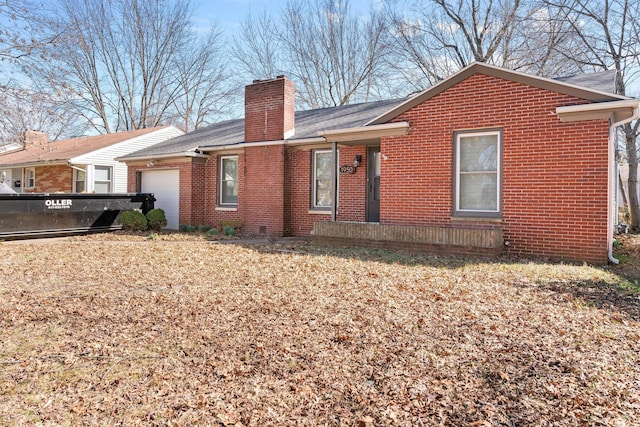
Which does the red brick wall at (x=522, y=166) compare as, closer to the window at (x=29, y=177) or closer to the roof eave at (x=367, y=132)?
the roof eave at (x=367, y=132)

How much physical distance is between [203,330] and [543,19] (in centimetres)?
1938

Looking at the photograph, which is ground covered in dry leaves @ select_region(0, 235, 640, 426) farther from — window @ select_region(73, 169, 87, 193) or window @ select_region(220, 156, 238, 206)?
window @ select_region(73, 169, 87, 193)

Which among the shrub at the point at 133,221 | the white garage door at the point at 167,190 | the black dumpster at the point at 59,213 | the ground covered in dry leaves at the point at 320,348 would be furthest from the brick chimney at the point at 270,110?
the ground covered in dry leaves at the point at 320,348

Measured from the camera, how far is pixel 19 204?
1188 centimetres

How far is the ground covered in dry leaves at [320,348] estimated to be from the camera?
2850mm

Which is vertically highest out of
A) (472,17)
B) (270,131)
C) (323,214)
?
(472,17)

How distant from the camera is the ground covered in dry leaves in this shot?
2.85m

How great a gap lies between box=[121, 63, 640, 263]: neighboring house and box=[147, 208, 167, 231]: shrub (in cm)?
324

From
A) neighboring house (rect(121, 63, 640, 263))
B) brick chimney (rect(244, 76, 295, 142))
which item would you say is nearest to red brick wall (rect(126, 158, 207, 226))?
brick chimney (rect(244, 76, 295, 142))

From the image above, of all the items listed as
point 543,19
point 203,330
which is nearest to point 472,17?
point 543,19

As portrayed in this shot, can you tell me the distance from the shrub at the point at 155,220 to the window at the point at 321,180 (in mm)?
5311

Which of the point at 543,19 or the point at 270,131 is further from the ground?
the point at 543,19

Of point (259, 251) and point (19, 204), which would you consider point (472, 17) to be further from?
point (19, 204)

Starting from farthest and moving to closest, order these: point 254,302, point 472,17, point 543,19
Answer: point 472,17
point 543,19
point 254,302
